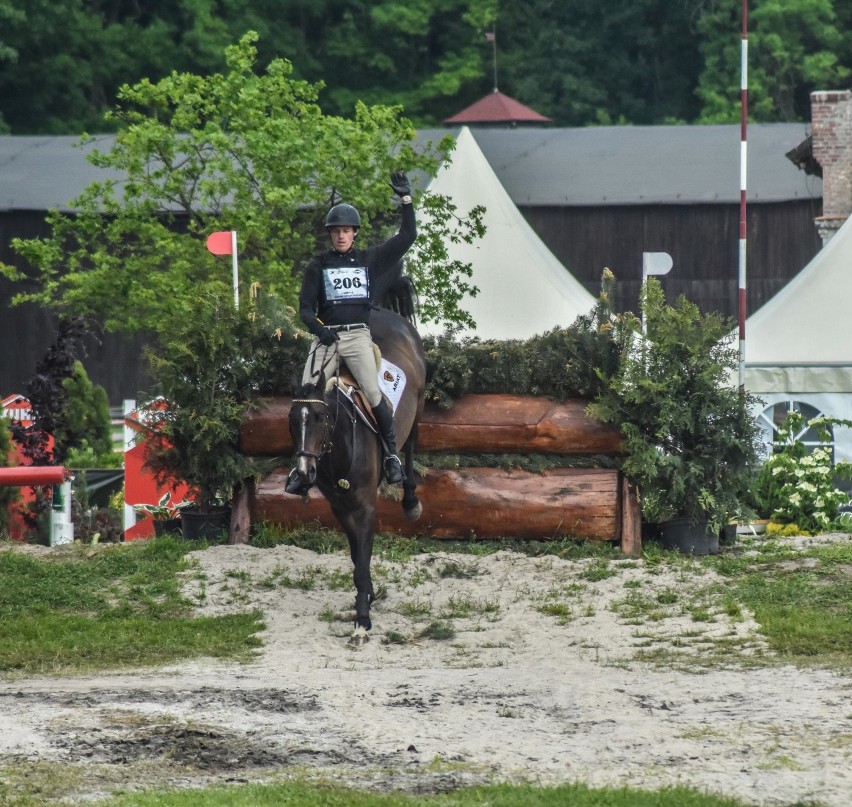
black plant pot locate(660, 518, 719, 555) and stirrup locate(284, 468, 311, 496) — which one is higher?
stirrup locate(284, 468, 311, 496)

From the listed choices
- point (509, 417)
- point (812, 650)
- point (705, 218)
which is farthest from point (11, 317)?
point (812, 650)

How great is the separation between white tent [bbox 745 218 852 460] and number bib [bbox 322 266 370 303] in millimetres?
6930

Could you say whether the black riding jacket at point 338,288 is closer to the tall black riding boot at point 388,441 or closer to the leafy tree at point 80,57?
the tall black riding boot at point 388,441

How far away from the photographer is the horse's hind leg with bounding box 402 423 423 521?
481 inches

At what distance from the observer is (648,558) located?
12648 millimetres

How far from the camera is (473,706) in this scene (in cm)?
801

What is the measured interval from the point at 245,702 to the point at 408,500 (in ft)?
13.8

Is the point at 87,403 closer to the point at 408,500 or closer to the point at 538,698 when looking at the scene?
the point at 408,500

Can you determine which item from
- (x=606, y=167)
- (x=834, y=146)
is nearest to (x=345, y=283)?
(x=834, y=146)

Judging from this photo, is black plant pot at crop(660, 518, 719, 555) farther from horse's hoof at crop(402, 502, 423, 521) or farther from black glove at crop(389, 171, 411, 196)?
black glove at crop(389, 171, 411, 196)

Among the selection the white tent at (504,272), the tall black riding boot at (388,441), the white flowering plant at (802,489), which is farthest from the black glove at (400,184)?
the white tent at (504,272)

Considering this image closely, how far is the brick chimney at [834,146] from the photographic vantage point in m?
29.7

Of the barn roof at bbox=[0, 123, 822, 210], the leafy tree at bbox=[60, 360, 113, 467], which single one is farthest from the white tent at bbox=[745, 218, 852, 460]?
the barn roof at bbox=[0, 123, 822, 210]

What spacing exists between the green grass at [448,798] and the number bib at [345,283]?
4929mm
